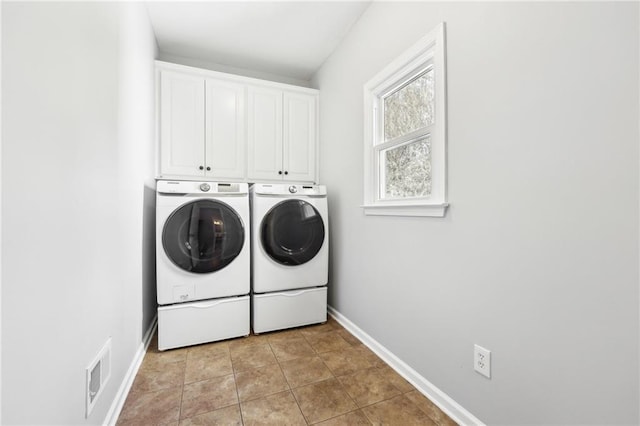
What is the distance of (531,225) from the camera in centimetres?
106

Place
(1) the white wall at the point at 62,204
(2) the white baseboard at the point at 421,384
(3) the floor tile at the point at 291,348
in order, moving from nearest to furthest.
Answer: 1. (1) the white wall at the point at 62,204
2. (2) the white baseboard at the point at 421,384
3. (3) the floor tile at the point at 291,348

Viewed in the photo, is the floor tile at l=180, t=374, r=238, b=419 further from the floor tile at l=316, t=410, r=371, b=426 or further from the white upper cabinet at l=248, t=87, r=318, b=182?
the white upper cabinet at l=248, t=87, r=318, b=182

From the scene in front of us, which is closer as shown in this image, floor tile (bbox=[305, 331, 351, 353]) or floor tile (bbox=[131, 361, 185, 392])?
floor tile (bbox=[131, 361, 185, 392])

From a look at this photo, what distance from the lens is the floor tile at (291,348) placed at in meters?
1.97

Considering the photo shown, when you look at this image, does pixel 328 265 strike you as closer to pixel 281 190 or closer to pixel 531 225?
pixel 281 190

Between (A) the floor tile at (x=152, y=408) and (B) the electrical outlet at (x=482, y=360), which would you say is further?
(A) the floor tile at (x=152, y=408)

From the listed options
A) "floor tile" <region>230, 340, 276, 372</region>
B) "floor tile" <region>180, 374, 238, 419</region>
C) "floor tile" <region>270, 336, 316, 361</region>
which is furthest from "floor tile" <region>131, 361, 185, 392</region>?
"floor tile" <region>270, 336, 316, 361</region>

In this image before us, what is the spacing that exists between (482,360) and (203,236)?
184cm

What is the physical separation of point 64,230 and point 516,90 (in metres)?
1.69

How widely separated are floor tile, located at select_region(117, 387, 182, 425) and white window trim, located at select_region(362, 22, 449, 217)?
161 centimetres

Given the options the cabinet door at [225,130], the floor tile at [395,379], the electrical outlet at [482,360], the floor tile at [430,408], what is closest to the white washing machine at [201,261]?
the cabinet door at [225,130]

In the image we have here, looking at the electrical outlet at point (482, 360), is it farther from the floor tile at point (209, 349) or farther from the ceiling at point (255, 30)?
the ceiling at point (255, 30)

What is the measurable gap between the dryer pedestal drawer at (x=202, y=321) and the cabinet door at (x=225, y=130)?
3.89ft

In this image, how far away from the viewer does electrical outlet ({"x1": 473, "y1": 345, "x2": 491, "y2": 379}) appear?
122cm
